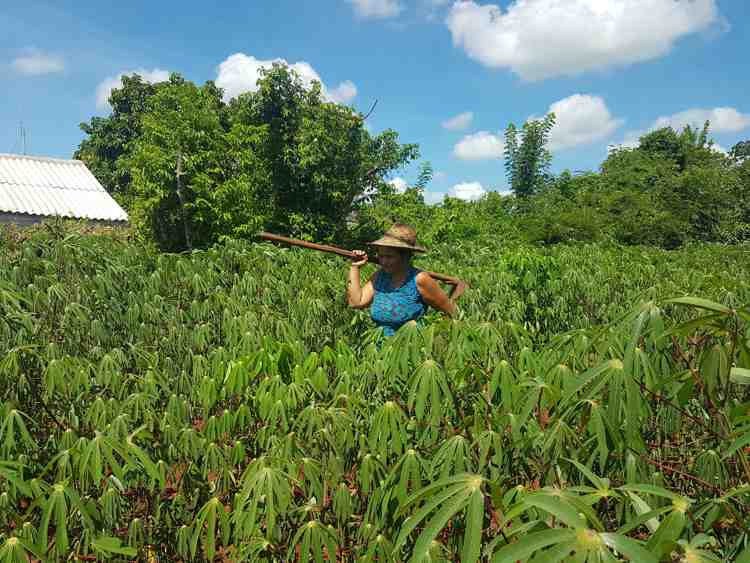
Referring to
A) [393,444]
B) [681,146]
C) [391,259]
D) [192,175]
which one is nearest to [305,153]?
[192,175]

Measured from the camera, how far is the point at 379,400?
1762 millimetres

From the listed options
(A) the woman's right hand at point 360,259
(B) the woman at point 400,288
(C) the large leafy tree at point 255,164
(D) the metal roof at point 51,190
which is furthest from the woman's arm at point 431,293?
(D) the metal roof at point 51,190

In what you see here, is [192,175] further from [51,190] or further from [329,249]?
[329,249]

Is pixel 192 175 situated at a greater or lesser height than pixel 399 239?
greater

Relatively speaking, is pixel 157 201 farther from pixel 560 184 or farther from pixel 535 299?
pixel 560 184

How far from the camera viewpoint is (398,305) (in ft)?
9.64

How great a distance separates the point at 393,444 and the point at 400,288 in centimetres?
160

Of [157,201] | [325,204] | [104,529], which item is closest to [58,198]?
[157,201]

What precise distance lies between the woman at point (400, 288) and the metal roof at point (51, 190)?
15.8 m

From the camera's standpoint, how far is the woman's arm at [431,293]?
2916 millimetres

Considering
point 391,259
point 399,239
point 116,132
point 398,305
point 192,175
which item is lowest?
point 398,305

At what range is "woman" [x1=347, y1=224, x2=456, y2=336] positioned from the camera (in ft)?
9.58

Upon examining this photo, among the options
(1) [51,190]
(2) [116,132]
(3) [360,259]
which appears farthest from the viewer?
(2) [116,132]

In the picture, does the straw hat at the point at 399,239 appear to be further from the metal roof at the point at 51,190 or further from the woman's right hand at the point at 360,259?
the metal roof at the point at 51,190
